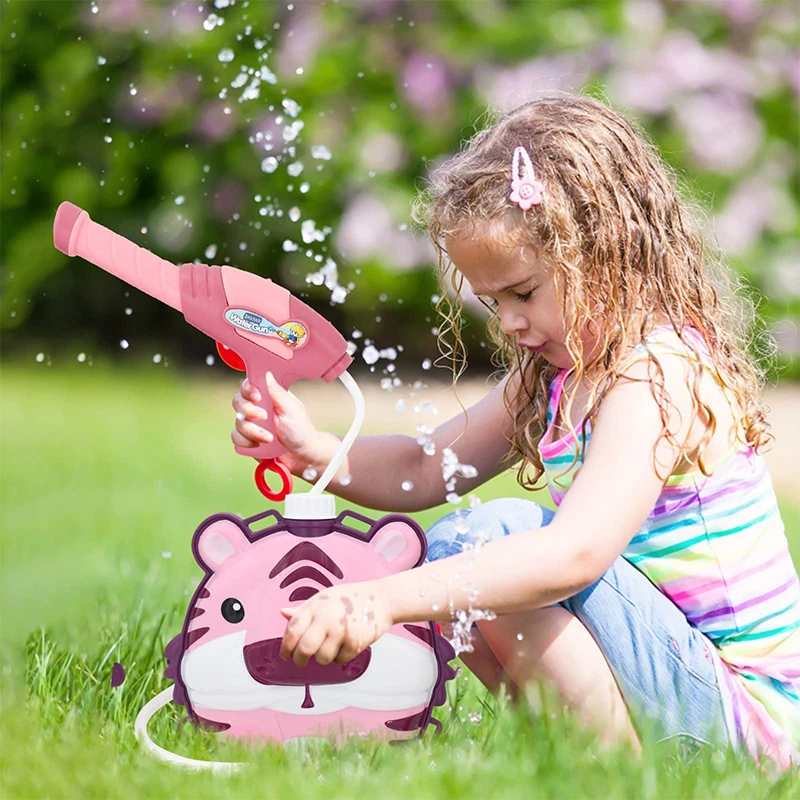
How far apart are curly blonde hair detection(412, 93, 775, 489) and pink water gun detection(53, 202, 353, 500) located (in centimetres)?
20

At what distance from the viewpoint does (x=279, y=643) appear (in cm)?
161

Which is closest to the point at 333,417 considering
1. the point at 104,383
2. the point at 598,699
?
the point at 104,383

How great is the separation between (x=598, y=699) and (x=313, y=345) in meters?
0.62

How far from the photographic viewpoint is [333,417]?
4.97 m

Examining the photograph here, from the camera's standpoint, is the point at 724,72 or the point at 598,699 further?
the point at 724,72

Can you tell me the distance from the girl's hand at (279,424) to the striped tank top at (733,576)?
385 millimetres

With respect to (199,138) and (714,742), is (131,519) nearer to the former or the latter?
(714,742)

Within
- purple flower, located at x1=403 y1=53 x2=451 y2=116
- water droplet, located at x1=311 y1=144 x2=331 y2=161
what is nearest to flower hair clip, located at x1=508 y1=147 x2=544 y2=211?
water droplet, located at x1=311 y1=144 x2=331 y2=161

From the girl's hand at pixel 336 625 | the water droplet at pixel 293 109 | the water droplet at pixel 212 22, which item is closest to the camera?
the girl's hand at pixel 336 625

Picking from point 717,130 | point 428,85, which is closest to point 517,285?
point 428,85

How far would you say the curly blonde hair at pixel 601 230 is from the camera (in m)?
1.72

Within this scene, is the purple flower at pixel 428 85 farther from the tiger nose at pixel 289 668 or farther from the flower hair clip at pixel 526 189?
the tiger nose at pixel 289 668

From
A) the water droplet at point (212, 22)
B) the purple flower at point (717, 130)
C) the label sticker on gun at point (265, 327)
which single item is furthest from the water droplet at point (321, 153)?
the label sticker on gun at point (265, 327)

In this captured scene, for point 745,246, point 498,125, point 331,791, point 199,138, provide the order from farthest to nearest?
point 199,138 → point 745,246 → point 498,125 → point 331,791
